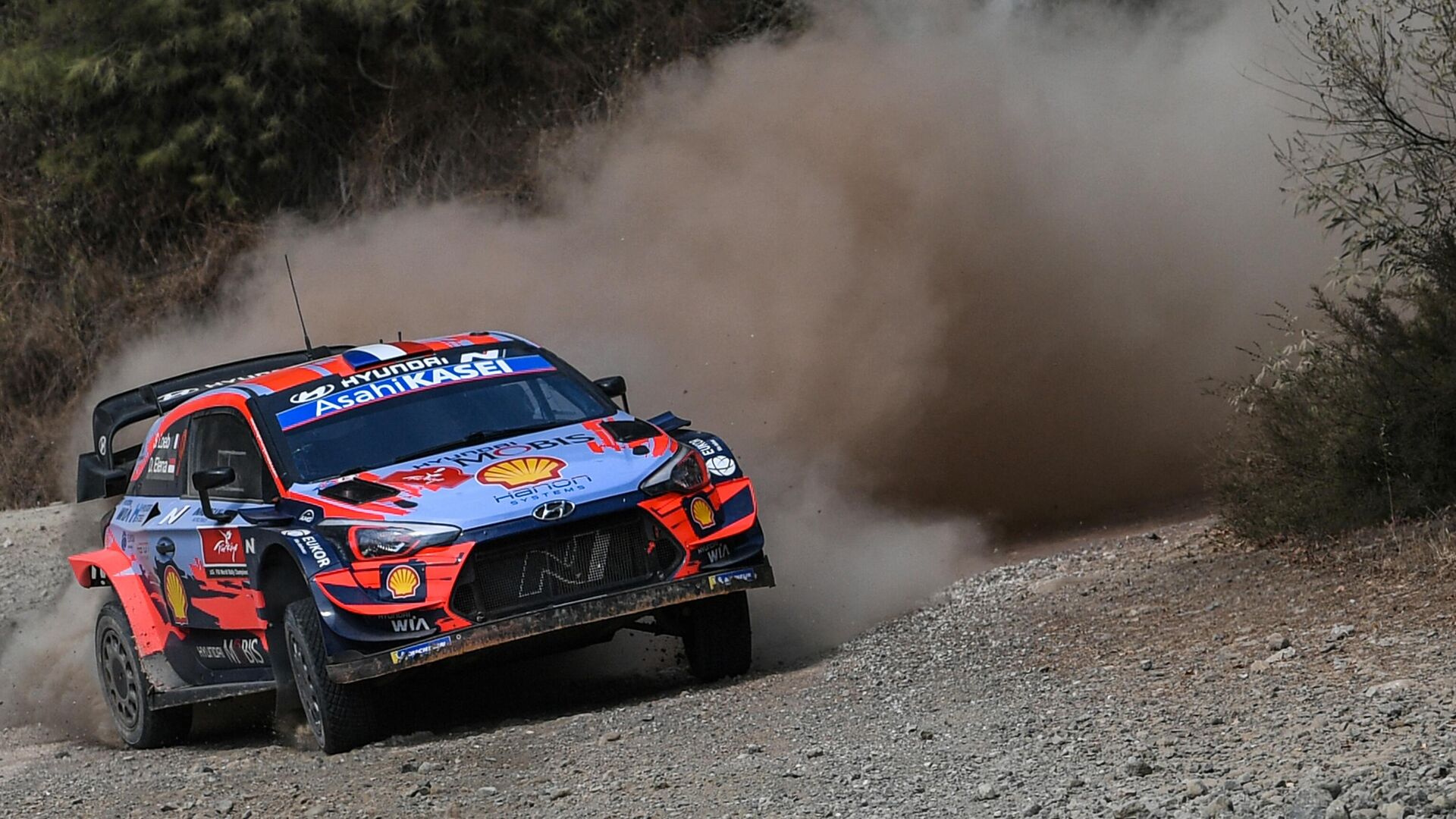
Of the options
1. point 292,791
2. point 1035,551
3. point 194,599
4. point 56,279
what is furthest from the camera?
point 56,279

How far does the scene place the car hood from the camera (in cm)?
823

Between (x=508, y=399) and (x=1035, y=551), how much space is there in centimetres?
419

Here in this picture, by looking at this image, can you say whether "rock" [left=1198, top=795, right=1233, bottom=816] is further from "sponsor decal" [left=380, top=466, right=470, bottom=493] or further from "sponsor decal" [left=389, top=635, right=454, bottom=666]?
"sponsor decal" [left=380, top=466, right=470, bottom=493]

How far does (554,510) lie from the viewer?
324 inches

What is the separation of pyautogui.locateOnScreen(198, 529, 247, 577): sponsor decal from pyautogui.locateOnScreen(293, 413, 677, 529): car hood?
482 millimetres

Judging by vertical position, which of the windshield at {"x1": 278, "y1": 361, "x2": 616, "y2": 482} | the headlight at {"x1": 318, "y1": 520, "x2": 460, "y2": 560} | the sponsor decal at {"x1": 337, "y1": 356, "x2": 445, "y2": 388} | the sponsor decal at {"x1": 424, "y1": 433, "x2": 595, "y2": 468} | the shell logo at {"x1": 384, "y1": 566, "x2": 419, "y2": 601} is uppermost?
the sponsor decal at {"x1": 337, "y1": 356, "x2": 445, "y2": 388}

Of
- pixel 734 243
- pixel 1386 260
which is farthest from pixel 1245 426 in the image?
pixel 734 243

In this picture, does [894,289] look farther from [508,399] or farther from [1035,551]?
[508,399]

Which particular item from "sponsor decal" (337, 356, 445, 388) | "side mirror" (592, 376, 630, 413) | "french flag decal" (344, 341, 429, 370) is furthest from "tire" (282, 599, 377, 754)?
"side mirror" (592, 376, 630, 413)

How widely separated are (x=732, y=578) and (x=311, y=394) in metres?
2.34

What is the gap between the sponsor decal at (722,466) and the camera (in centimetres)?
884

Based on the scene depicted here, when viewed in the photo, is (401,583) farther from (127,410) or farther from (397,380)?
(127,410)

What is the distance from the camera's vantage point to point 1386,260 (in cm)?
991

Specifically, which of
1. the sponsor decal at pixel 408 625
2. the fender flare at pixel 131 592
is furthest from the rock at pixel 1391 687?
the fender flare at pixel 131 592
